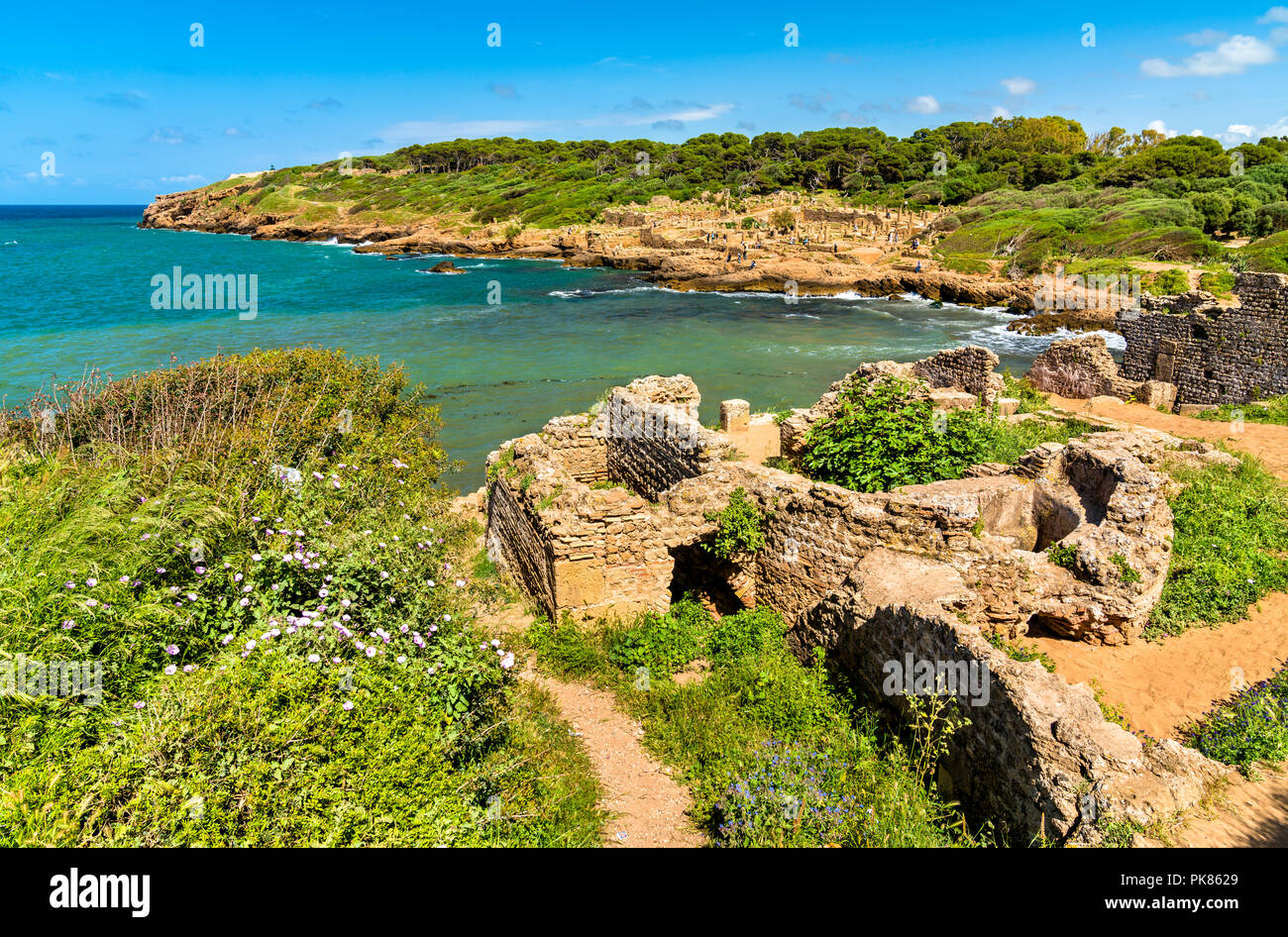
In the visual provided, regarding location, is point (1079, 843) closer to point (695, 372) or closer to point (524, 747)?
point (524, 747)

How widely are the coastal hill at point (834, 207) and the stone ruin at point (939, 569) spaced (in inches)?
1452

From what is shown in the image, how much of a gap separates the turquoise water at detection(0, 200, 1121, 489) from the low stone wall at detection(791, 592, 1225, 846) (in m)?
17.6

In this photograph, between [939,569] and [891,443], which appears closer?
[939,569]

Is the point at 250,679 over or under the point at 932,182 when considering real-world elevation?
under

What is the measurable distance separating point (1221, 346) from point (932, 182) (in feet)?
247

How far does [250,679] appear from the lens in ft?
15.4

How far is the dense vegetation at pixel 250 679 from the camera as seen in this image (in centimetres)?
403

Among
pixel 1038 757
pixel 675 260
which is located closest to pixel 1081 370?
pixel 1038 757

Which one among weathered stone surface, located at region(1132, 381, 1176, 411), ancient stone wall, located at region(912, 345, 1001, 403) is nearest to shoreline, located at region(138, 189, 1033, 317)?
weathered stone surface, located at region(1132, 381, 1176, 411)

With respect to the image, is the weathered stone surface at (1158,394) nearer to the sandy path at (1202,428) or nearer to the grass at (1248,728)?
the sandy path at (1202,428)

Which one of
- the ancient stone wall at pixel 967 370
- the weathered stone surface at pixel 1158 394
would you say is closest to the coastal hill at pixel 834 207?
the weathered stone surface at pixel 1158 394

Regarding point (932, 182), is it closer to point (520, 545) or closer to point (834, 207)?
point (834, 207)
